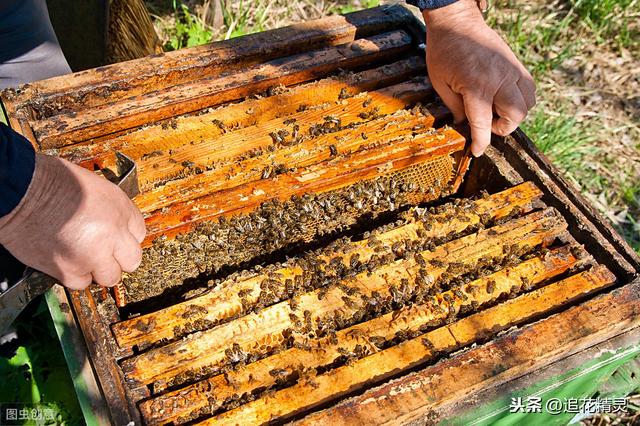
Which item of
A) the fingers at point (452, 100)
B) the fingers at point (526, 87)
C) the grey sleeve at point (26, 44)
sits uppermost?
the grey sleeve at point (26, 44)

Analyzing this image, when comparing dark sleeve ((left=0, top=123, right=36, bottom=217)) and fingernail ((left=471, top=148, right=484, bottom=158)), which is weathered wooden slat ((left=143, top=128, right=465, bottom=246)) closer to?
fingernail ((left=471, top=148, right=484, bottom=158))

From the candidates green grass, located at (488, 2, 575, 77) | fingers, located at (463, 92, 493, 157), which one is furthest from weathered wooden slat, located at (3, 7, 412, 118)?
green grass, located at (488, 2, 575, 77)

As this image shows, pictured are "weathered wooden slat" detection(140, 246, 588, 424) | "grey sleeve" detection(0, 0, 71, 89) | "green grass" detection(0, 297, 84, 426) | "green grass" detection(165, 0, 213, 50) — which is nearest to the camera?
→ "weathered wooden slat" detection(140, 246, 588, 424)

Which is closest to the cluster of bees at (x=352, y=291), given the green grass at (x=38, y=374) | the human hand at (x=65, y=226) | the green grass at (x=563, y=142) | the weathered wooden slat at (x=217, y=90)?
the human hand at (x=65, y=226)

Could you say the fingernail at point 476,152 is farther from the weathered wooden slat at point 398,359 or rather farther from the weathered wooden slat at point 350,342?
the weathered wooden slat at point 398,359

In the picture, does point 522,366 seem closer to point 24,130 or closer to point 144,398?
point 144,398

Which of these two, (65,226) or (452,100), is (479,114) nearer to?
(452,100)

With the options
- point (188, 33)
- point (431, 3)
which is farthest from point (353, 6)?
point (431, 3)
